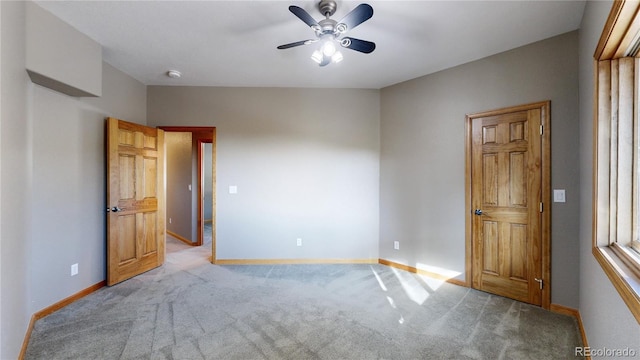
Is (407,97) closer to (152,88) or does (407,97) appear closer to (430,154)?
(430,154)

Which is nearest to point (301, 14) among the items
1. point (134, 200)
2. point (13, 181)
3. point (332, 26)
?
point (332, 26)

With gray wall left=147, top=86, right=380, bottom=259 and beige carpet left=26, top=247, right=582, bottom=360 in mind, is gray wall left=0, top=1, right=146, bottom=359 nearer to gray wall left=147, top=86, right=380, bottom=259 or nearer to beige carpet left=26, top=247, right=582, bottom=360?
beige carpet left=26, top=247, right=582, bottom=360

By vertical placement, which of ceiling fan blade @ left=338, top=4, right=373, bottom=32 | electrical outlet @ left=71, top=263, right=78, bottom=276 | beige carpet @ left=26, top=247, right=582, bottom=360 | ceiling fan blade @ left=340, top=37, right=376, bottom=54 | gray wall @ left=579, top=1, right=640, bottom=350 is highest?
ceiling fan blade @ left=338, top=4, right=373, bottom=32

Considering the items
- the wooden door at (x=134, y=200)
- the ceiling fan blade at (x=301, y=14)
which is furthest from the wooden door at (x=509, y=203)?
the wooden door at (x=134, y=200)

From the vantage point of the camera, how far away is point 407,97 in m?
3.60

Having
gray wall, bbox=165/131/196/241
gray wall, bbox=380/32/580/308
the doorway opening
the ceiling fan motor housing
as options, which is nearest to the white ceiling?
the ceiling fan motor housing

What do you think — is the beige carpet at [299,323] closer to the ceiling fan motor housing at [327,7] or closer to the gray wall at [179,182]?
the gray wall at [179,182]

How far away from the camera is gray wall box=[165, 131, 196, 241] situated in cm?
519

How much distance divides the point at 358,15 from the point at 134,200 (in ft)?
11.0

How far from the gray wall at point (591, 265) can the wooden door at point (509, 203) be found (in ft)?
1.12

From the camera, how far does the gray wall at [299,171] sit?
3928 mm

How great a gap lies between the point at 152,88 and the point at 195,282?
2767 millimetres

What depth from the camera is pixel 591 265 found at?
1.92 metres

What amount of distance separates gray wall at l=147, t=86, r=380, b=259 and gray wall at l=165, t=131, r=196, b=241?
1.68 meters
